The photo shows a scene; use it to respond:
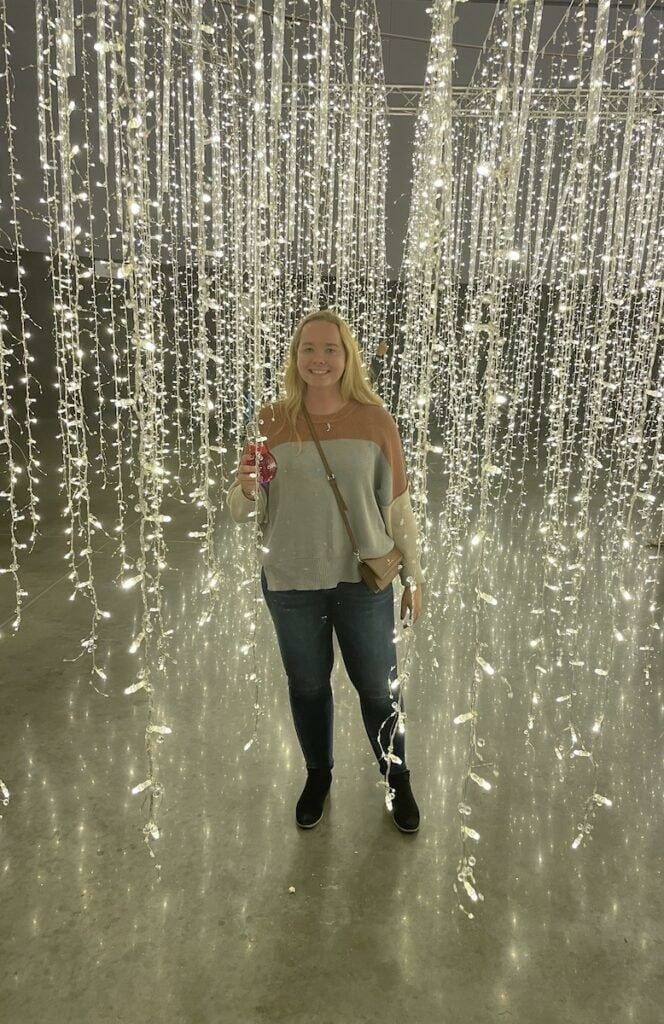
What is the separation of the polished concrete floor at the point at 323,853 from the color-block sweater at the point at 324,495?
301 mm

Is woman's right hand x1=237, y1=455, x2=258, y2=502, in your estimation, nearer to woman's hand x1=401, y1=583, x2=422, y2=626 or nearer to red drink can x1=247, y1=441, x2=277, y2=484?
red drink can x1=247, y1=441, x2=277, y2=484

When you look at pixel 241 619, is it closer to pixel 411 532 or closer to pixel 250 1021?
pixel 411 532

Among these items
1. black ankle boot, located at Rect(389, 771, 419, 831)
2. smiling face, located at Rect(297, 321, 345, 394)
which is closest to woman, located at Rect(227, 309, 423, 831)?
smiling face, located at Rect(297, 321, 345, 394)

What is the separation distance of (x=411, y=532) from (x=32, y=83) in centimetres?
671

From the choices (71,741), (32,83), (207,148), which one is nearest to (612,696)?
(71,741)

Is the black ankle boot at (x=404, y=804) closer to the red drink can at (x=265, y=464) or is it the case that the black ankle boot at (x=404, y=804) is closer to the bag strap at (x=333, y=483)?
the bag strap at (x=333, y=483)

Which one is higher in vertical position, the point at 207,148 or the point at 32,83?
the point at 32,83

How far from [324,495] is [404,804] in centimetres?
91

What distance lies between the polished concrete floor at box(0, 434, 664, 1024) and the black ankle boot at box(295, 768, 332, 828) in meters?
0.04

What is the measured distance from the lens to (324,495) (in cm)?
169

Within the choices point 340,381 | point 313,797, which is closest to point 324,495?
point 340,381

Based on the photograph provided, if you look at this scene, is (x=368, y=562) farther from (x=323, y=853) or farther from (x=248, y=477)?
(x=323, y=853)

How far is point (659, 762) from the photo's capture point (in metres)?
2.20

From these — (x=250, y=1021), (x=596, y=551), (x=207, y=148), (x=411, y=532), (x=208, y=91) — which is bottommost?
(x=250, y=1021)
